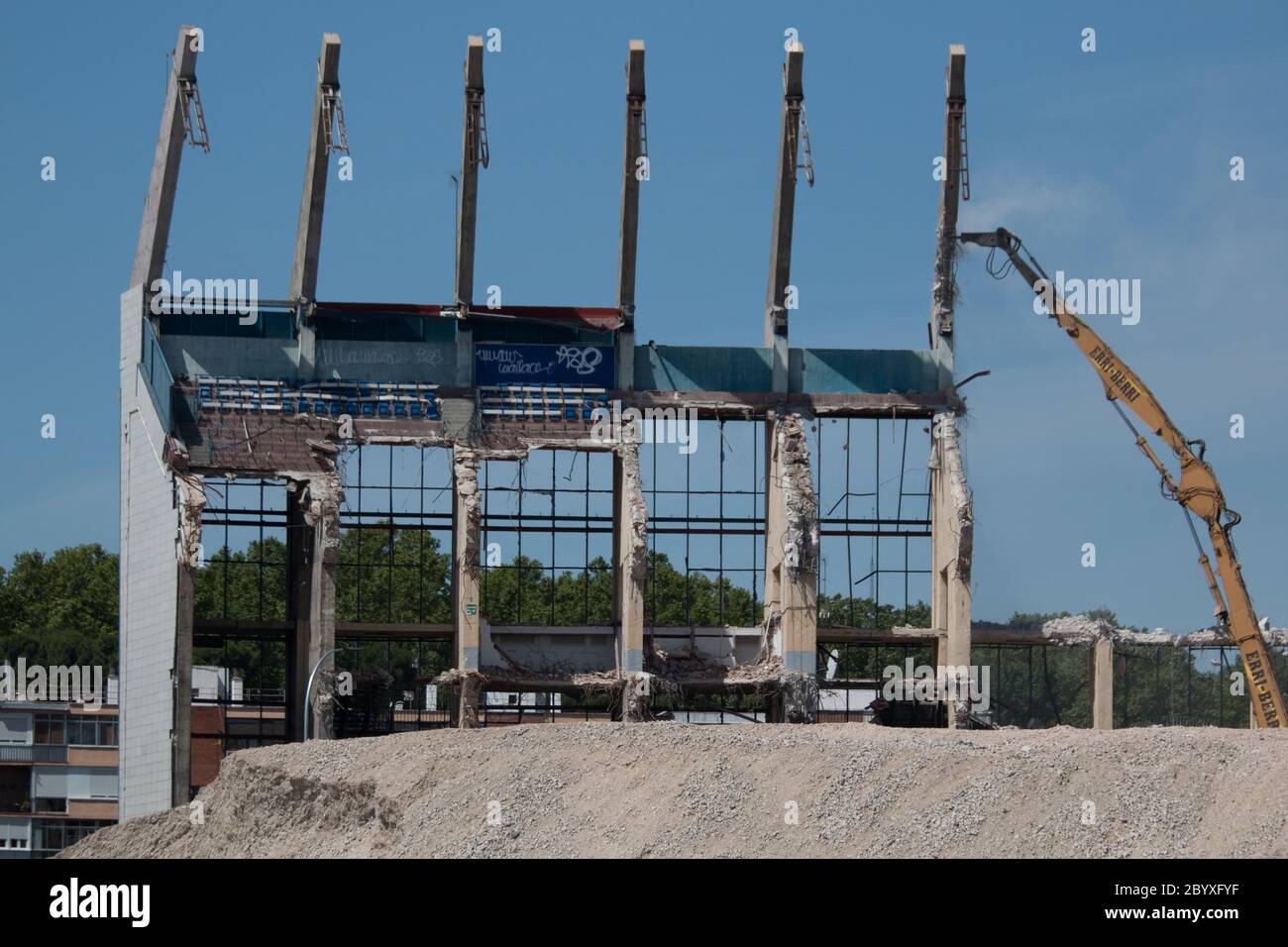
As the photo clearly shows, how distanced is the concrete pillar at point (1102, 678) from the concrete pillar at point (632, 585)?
12.9m

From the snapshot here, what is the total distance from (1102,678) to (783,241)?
1503 centimetres

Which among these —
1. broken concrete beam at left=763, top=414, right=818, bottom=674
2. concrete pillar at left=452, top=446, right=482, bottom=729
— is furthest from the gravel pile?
broken concrete beam at left=763, top=414, right=818, bottom=674

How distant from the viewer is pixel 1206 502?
187 ft

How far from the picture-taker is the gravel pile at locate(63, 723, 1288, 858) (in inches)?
1350

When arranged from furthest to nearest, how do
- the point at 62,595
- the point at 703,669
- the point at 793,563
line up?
the point at 62,595 → the point at 703,669 → the point at 793,563

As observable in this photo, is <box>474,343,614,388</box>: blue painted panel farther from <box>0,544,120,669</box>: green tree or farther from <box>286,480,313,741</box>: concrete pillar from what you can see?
<box>0,544,120,669</box>: green tree

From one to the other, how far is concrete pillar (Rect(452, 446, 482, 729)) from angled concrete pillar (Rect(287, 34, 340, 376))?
5568mm

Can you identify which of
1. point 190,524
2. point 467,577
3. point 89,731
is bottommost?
point 89,731

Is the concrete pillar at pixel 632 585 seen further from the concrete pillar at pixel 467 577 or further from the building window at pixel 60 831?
the building window at pixel 60 831

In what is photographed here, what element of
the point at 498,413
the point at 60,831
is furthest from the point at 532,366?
the point at 60,831

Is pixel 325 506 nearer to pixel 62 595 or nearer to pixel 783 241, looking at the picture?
pixel 783 241

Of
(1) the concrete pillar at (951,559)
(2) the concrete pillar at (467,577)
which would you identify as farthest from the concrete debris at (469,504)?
(1) the concrete pillar at (951,559)
